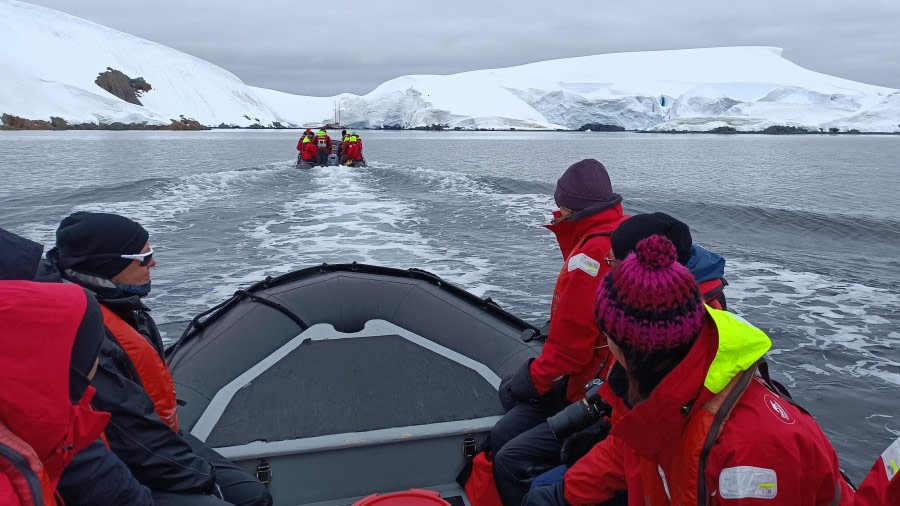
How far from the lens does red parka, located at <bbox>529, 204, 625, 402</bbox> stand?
6.67 ft

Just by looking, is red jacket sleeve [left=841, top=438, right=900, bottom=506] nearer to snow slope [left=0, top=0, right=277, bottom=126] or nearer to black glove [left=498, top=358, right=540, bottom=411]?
black glove [left=498, top=358, right=540, bottom=411]

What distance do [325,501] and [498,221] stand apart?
8092mm

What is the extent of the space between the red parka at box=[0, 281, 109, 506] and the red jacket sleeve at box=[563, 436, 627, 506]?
125 cm

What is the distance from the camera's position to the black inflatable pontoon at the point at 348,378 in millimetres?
2439

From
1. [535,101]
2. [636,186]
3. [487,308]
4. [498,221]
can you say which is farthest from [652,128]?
[487,308]

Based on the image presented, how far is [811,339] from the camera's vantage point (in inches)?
203

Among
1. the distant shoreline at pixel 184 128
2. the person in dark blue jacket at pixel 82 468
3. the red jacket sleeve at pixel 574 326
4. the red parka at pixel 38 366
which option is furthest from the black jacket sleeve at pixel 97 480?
the distant shoreline at pixel 184 128

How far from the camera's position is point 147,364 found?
167 centimetres

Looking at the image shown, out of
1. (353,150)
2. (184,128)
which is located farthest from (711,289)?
(184,128)

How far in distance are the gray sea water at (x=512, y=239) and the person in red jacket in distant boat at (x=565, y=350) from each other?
2239 mm

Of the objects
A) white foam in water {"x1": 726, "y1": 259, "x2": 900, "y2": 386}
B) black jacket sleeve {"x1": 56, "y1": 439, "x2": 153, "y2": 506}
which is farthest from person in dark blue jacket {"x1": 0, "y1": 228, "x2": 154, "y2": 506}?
white foam in water {"x1": 726, "y1": 259, "x2": 900, "y2": 386}

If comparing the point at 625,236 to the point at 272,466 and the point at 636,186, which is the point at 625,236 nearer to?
the point at 272,466

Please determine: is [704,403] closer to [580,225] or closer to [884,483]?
[884,483]

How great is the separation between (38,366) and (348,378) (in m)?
1.86
